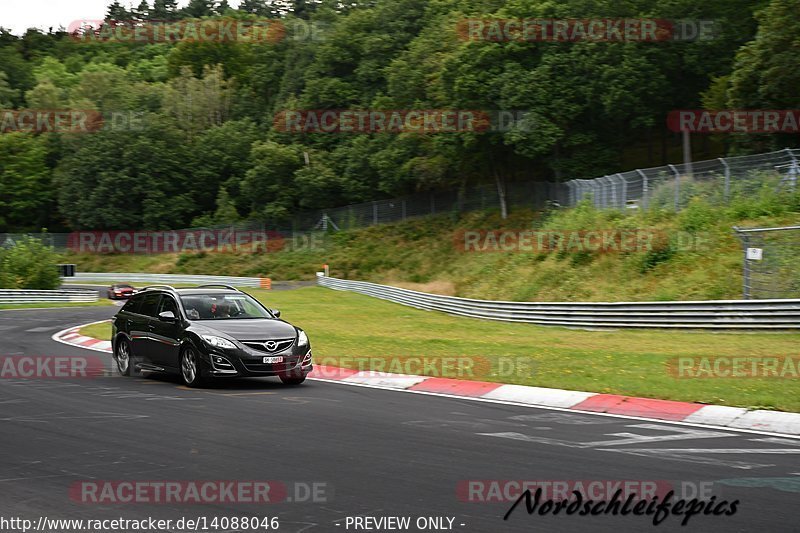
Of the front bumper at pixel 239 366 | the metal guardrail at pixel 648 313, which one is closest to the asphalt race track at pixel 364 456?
the front bumper at pixel 239 366

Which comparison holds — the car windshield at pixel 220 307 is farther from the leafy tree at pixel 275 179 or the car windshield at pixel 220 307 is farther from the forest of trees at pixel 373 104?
the leafy tree at pixel 275 179

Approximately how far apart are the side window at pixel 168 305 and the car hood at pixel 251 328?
0.74m

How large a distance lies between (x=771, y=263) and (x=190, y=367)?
674 inches

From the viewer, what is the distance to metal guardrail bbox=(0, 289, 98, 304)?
53156mm

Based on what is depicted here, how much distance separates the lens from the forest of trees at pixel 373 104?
53.8m

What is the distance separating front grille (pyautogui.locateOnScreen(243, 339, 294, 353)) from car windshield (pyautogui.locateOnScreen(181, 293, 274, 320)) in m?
1.19

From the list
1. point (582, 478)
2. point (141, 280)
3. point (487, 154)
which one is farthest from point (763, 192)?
point (141, 280)

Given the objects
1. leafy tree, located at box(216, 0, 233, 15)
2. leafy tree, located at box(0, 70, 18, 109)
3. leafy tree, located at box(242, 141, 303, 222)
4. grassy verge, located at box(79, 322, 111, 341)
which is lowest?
grassy verge, located at box(79, 322, 111, 341)

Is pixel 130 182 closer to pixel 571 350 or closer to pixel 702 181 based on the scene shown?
pixel 702 181

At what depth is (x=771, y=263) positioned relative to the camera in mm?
25203

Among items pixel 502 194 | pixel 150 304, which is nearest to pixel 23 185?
pixel 502 194

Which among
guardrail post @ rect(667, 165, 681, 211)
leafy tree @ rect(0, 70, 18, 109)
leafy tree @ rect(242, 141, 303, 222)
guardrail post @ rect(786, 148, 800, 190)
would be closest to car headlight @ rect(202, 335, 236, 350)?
guardrail post @ rect(786, 148, 800, 190)

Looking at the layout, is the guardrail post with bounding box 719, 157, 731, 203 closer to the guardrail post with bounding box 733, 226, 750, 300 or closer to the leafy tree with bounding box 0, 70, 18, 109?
the guardrail post with bounding box 733, 226, 750, 300

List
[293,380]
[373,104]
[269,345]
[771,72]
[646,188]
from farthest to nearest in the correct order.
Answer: [373,104] → [771,72] → [646,188] → [293,380] → [269,345]
